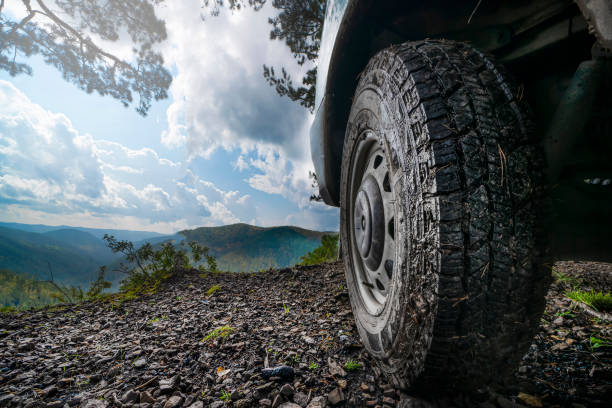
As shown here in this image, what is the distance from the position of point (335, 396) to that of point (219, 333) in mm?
866

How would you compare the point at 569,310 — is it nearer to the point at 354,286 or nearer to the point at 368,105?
the point at 354,286

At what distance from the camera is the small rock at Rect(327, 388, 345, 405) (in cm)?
87

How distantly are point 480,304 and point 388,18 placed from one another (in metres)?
1.38

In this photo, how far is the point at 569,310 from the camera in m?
1.50

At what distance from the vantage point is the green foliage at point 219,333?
56.2 inches

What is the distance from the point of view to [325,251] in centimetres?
428

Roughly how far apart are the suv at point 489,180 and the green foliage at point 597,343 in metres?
0.54

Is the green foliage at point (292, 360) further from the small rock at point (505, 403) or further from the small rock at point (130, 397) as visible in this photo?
the small rock at point (505, 403)

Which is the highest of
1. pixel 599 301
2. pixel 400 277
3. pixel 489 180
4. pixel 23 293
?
pixel 489 180

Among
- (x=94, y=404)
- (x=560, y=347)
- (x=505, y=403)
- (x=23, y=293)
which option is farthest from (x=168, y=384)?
(x=23, y=293)

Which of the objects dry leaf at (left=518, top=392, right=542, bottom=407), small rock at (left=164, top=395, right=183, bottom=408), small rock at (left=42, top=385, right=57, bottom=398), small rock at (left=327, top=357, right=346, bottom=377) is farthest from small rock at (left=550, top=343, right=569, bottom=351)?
small rock at (left=42, top=385, right=57, bottom=398)

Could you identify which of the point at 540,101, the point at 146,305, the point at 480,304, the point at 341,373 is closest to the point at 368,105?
the point at 540,101

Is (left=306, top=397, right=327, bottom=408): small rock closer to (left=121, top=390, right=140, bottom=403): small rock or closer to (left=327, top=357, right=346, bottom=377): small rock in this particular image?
(left=327, top=357, right=346, bottom=377): small rock

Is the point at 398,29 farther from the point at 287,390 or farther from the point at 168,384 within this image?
the point at 168,384
